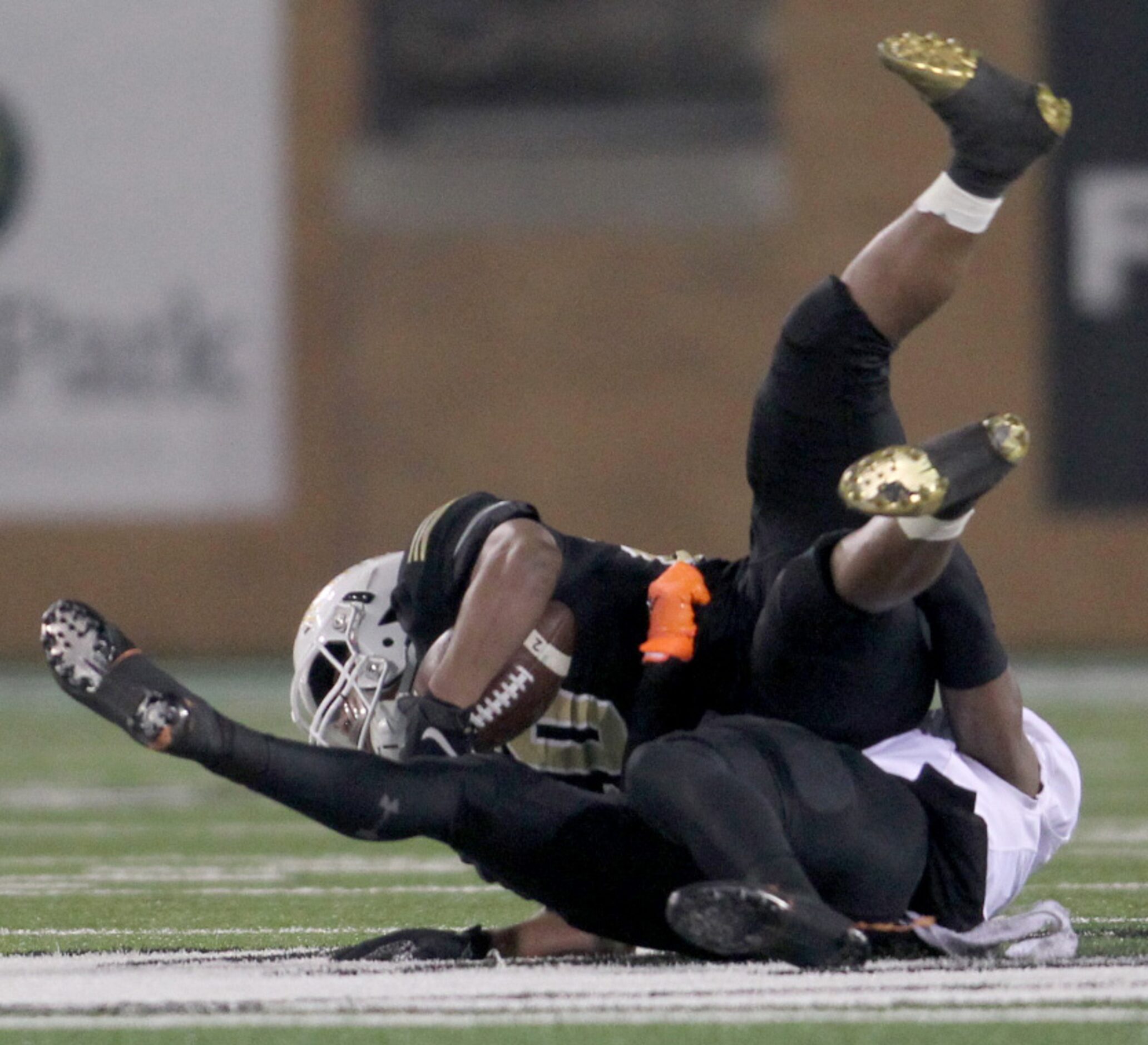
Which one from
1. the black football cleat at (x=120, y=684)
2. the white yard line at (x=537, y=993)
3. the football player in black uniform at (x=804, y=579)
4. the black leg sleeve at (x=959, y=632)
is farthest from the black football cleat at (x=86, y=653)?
the black leg sleeve at (x=959, y=632)

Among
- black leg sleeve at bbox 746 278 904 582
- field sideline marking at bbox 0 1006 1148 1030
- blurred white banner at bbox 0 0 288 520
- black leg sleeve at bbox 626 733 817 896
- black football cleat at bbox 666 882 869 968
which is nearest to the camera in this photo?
field sideline marking at bbox 0 1006 1148 1030

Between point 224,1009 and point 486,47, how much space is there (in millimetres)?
9873

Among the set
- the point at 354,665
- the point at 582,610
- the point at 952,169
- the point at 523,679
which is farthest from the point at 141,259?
the point at 952,169

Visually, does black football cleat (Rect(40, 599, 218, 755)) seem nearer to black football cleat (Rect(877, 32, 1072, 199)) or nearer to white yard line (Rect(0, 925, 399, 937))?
white yard line (Rect(0, 925, 399, 937))

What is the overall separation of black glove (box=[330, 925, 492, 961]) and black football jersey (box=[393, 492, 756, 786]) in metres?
0.53

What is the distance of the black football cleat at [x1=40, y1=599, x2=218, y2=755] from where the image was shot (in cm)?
298

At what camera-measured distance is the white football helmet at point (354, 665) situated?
12.9 ft

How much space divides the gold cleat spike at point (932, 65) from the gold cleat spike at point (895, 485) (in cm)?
66

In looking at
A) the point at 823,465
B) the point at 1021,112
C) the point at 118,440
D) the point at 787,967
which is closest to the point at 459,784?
the point at 787,967

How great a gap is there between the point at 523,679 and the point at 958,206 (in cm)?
104

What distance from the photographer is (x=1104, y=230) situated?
1181cm

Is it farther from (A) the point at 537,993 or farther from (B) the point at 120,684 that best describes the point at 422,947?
(B) the point at 120,684

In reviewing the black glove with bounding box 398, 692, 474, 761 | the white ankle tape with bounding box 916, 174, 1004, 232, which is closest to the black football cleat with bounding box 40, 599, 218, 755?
the black glove with bounding box 398, 692, 474, 761

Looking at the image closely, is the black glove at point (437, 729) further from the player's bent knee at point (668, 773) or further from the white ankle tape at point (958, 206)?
the white ankle tape at point (958, 206)
